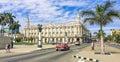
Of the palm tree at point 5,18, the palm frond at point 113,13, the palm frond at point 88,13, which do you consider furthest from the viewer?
the palm tree at point 5,18

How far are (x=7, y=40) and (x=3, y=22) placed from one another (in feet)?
231

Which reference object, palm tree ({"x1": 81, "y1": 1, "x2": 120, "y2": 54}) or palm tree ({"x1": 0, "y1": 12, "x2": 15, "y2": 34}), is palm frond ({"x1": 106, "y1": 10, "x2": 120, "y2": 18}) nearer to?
palm tree ({"x1": 81, "y1": 1, "x2": 120, "y2": 54})

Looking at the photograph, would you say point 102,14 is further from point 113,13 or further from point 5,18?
point 5,18

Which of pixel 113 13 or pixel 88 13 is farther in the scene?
pixel 88 13

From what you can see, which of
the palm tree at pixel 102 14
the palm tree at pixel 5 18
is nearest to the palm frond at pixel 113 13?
the palm tree at pixel 102 14

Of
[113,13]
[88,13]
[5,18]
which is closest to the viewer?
[113,13]

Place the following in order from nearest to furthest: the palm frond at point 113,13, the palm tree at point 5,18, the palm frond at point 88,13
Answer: the palm frond at point 113,13, the palm frond at point 88,13, the palm tree at point 5,18

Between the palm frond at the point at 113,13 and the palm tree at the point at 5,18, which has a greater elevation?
the palm tree at the point at 5,18

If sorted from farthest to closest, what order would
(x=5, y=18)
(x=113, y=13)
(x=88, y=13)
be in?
(x=5, y=18), (x=88, y=13), (x=113, y=13)

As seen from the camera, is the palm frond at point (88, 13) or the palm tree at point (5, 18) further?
the palm tree at point (5, 18)

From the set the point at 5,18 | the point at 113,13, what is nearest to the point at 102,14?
the point at 113,13

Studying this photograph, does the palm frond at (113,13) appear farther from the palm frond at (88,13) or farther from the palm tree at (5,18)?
the palm tree at (5,18)

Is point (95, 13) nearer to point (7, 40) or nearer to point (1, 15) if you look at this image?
point (7, 40)

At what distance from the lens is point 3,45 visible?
59.3m
